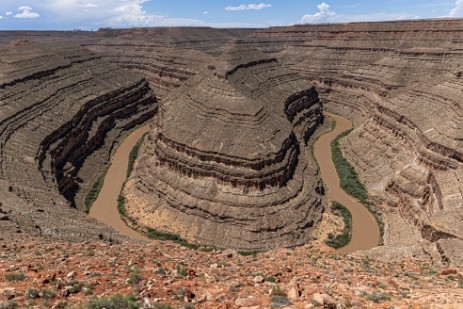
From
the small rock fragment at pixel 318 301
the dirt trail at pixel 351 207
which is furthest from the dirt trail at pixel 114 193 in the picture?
the small rock fragment at pixel 318 301

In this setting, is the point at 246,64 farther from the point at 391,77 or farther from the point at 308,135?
the point at 391,77

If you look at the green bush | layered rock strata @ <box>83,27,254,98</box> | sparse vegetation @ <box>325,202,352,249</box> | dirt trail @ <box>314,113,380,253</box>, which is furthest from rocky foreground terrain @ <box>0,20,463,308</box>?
sparse vegetation @ <box>325,202,352,249</box>

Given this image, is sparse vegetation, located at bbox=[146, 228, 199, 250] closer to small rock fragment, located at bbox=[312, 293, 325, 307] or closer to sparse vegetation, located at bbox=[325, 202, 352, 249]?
sparse vegetation, located at bbox=[325, 202, 352, 249]

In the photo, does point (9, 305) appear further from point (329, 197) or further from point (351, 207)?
point (329, 197)

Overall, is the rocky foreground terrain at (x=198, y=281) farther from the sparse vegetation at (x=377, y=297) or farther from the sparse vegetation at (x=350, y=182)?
the sparse vegetation at (x=350, y=182)

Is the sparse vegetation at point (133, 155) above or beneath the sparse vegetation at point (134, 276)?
beneath

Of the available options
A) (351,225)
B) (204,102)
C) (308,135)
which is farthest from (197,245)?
(308,135)

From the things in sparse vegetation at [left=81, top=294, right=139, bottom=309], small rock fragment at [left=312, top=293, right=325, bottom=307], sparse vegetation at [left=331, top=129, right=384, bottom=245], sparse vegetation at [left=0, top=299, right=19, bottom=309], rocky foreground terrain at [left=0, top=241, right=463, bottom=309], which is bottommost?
sparse vegetation at [left=331, top=129, right=384, bottom=245]
